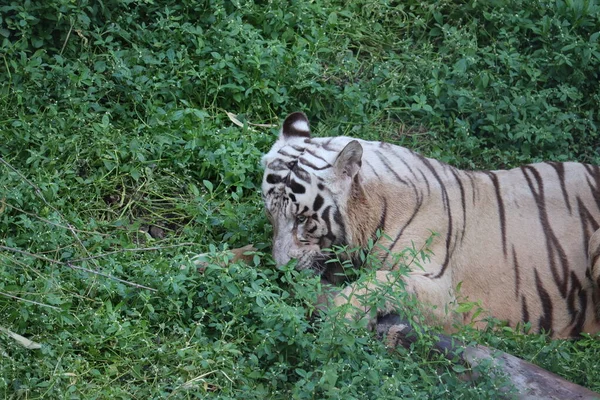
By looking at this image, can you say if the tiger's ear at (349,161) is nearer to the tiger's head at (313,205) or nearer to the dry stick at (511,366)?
the tiger's head at (313,205)

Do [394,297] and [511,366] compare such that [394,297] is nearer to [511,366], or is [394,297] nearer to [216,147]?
[511,366]

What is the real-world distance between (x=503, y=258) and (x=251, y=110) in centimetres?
195

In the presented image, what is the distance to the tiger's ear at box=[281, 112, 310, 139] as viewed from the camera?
5250 mm

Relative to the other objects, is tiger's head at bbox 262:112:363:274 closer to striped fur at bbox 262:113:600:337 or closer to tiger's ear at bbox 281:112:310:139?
striped fur at bbox 262:113:600:337

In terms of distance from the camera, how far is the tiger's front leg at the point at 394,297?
13.6 feet

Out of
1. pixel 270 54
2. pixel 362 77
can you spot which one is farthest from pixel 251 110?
pixel 362 77

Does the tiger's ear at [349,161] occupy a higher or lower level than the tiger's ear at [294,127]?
higher

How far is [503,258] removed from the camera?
5.13 m

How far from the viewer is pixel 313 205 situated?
16.0ft

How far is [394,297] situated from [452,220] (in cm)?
97

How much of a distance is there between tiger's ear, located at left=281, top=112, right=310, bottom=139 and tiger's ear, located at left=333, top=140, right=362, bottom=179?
47cm

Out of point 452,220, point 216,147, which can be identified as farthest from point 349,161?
point 216,147

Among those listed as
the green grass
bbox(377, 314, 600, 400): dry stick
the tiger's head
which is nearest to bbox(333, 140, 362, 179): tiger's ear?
the tiger's head

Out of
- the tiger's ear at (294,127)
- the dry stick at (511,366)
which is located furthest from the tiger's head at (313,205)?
the dry stick at (511,366)
